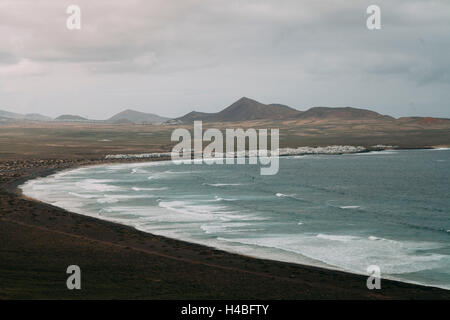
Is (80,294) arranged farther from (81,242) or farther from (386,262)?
(386,262)

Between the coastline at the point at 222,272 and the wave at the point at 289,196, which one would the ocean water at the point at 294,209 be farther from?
the coastline at the point at 222,272

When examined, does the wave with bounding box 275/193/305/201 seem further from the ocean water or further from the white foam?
the white foam

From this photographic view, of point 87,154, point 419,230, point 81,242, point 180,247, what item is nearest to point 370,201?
point 419,230

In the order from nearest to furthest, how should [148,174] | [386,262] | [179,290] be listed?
1. [179,290]
2. [386,262]
3. [148,174]

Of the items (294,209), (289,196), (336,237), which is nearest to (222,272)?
(336,237)

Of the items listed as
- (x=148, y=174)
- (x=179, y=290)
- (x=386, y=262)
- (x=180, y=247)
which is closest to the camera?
(x=179, y=290)

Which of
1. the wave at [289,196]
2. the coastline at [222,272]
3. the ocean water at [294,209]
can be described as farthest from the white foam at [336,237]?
the wave at [289,196]
